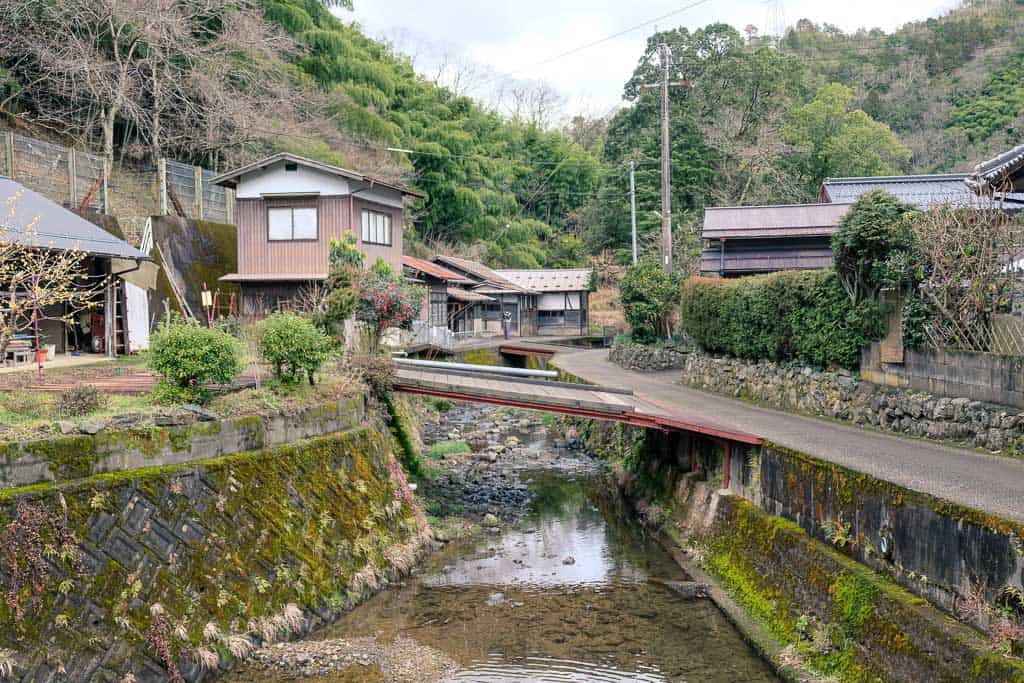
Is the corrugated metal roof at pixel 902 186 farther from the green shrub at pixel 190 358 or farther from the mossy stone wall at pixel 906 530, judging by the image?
the green shrub at pixel 190 358

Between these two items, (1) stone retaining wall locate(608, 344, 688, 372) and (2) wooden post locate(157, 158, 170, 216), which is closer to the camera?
(2) wooden post locate(157, 158, 170, 216)

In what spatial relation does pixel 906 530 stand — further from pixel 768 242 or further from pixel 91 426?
pixel 768 242

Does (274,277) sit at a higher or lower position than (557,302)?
higher

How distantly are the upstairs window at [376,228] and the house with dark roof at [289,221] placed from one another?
0.10 m

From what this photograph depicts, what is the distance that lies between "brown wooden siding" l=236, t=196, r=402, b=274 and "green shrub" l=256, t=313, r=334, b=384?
12.3 meters

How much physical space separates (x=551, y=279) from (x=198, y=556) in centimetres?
4539

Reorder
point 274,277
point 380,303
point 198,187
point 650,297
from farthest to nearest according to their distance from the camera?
point 198,187 < point 650,297 < point 274,277 < point 380,303

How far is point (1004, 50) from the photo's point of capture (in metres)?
55.0

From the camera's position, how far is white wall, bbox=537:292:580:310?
5484 cm

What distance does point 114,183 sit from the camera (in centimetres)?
2912

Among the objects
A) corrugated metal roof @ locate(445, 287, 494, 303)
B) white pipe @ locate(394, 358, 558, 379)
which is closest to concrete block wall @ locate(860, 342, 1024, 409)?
white pipe @ locate(394, 358, 558, 379)

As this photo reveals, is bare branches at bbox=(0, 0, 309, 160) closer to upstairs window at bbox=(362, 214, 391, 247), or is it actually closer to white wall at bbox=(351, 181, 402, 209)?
white wall at bbox=(351, 181, 402, 209)

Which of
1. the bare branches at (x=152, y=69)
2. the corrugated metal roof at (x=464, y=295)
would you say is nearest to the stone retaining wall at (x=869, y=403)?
the corrugated metal roof at (x=464, y=295)

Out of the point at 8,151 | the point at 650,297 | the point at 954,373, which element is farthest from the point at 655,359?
the point at 8,151
